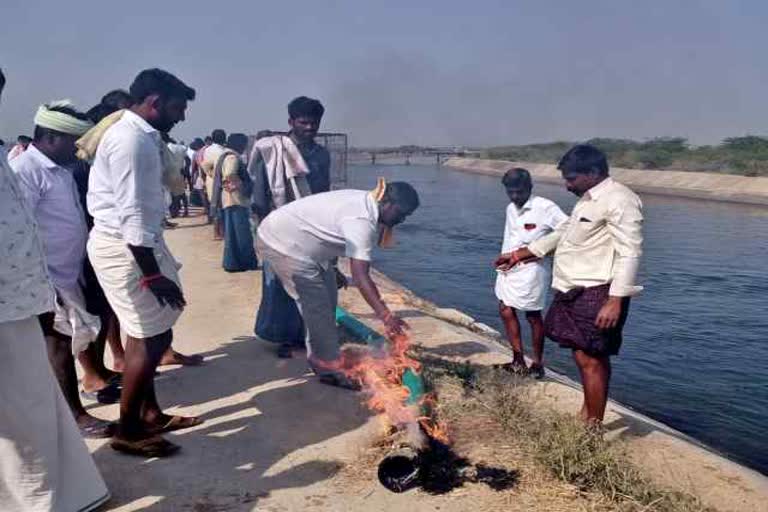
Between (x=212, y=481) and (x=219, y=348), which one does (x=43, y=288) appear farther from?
(x=219, y=348)

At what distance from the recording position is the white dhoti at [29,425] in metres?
2.62

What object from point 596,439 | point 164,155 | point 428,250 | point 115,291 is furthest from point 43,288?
point 428,250

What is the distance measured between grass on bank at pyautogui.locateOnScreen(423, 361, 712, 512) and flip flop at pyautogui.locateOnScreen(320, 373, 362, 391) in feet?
1.82

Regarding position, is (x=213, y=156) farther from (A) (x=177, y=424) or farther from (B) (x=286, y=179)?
(A) (x=177, y=424)

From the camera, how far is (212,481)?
347cm

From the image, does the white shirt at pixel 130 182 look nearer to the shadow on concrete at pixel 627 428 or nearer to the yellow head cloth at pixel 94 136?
the yellow head cloth at pixel 94 136

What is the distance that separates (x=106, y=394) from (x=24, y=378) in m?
1.91

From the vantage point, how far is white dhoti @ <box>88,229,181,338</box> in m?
3.44

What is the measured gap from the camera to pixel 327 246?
450cm

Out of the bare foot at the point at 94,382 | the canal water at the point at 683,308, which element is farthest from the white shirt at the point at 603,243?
the canal water at the point at 683,308

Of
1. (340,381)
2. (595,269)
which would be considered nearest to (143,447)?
(340,381)

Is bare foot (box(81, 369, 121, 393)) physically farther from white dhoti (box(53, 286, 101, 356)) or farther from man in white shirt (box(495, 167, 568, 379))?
man in white shirt (box(495, 167, 568, 379))

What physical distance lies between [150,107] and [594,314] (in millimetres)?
2972

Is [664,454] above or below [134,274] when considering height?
below
